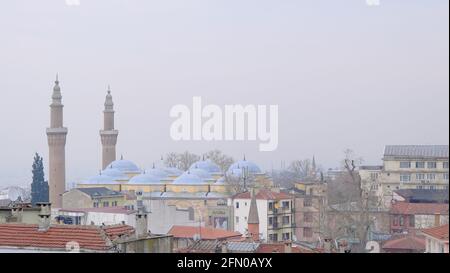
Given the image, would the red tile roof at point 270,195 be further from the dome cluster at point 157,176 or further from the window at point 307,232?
the dome cluster at point 157,176

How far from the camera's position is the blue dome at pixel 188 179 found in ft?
30.4

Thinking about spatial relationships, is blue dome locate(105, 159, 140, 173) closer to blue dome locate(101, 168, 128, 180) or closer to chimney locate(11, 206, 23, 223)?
blue dome locate(101, 168, 128, 180)

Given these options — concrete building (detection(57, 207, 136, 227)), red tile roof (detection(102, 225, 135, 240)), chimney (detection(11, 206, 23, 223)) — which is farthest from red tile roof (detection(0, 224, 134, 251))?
concrete building (detection(57, 207, 136, 227))

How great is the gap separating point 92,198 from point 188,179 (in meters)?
1.33

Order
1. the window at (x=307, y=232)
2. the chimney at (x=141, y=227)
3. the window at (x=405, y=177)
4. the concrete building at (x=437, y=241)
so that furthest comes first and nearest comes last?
the window at (x=307, y=232) → the window at (x=405, y=177) → the chimney at (x=141, y=227) → the concrete building at (x=437, y=241)

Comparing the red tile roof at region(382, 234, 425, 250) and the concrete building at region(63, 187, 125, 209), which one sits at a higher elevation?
the red tile roof at region(382, 234, 425, 250)

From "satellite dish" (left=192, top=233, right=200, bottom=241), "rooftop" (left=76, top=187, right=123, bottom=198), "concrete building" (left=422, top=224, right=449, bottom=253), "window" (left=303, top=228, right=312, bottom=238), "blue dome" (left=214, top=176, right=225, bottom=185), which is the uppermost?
"concrete building" (left=422, top=224, right=449, bottom=253)

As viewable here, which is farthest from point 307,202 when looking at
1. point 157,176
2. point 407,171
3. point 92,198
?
point 157,176

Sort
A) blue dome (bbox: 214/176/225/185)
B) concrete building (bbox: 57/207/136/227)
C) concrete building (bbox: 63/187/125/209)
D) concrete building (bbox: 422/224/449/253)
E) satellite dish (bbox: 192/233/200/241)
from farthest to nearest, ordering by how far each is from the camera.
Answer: blue dome (bbox: 214/176/225/185)
concrete building (bbox: 63/187/125/209)
concrete building (bbox: 57/207/136/227)
satellite dish (bbox: 192/233/200/241)
concrete building (bbox: 422/224/449/253)

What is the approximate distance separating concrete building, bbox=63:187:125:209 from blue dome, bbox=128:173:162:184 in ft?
0.81

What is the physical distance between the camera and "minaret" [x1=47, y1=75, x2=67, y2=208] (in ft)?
12.2

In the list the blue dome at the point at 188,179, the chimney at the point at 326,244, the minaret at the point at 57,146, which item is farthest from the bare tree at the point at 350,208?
the blue dome at the point at 188,179

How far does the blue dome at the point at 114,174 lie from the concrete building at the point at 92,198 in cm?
19
